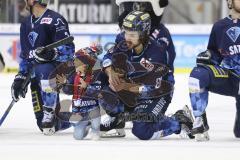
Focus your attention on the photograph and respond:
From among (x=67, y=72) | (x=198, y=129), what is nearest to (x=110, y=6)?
(x=67, y=72)

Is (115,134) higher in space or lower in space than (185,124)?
lower

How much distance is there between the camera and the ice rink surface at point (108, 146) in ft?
19.1

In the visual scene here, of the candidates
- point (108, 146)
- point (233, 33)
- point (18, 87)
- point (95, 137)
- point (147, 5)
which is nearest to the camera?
point (108, 146)

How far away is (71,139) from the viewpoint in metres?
7.09

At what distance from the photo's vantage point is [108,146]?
645cm

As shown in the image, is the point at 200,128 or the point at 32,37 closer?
the point at 200,128

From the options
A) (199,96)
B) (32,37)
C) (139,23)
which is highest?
(139,23)

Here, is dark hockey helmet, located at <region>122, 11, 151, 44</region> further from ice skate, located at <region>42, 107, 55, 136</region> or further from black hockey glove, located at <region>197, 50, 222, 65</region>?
ice skate, located at <region>42, 107, 55, 136</region>

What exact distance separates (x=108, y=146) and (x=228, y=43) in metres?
1.28

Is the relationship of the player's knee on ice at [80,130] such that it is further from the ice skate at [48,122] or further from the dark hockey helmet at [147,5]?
the dark hockey helmet at [147,5]

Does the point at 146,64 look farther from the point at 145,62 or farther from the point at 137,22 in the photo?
the point at 137,22

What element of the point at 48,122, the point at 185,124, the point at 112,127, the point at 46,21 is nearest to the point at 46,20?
the point at 46,21

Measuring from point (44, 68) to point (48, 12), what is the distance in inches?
20.5

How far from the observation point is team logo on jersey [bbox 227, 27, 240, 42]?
689 centimetres
